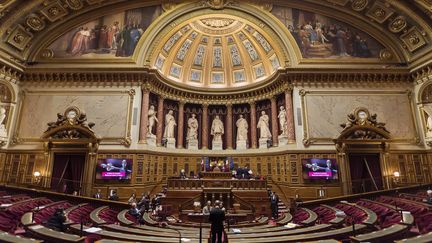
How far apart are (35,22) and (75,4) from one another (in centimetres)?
330

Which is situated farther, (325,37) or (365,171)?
(325,37)

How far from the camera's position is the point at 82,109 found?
755 inches

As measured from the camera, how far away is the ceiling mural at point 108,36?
66.7ft

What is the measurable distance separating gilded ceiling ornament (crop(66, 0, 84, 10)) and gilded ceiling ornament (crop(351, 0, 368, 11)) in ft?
70.4

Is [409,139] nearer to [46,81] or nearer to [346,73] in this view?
[346,73]

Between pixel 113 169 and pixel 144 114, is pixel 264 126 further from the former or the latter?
pixel 113 169

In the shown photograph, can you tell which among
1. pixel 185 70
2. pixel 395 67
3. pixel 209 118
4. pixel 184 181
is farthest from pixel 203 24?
pixel 395 67

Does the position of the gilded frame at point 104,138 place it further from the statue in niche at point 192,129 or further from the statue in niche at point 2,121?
the statue in niche at point 192,129

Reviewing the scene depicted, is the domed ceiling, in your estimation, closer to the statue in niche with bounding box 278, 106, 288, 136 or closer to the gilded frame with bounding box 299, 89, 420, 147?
the statue in niche with bounding box 278, 106, 288, 136

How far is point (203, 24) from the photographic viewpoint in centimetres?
2394

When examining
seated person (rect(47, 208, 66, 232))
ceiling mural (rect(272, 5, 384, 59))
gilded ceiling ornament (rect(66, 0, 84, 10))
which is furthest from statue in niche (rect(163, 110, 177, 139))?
seated person (rect(47, 208, 66, 232))

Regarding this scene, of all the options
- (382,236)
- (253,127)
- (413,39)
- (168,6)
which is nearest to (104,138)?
(168,6)

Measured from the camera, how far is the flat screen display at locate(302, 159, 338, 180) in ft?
58.6

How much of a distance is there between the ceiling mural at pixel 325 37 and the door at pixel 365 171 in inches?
321
